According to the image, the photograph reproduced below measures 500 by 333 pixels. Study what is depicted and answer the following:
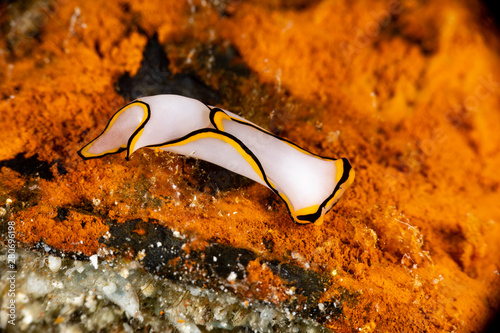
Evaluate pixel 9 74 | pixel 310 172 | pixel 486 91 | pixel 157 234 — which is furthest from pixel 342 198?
pixel 9 74

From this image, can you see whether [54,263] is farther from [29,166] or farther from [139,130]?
[139,130]

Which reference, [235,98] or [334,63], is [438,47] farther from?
[235,98]

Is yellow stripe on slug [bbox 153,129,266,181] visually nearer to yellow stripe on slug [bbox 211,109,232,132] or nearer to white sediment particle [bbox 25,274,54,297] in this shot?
yellow stripe on slug [bbox 211,109,232,132]

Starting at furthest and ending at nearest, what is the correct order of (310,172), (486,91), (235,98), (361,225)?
(235,98) < (361,225) < (310,172) < (486,91)

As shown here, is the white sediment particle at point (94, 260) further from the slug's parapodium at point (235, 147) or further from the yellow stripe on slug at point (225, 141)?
the yellow stripe on slug at point (225, 141)

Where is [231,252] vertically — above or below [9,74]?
below

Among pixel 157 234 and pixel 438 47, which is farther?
pixel 157 234

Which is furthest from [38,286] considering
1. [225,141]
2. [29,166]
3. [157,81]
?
[157,81]
